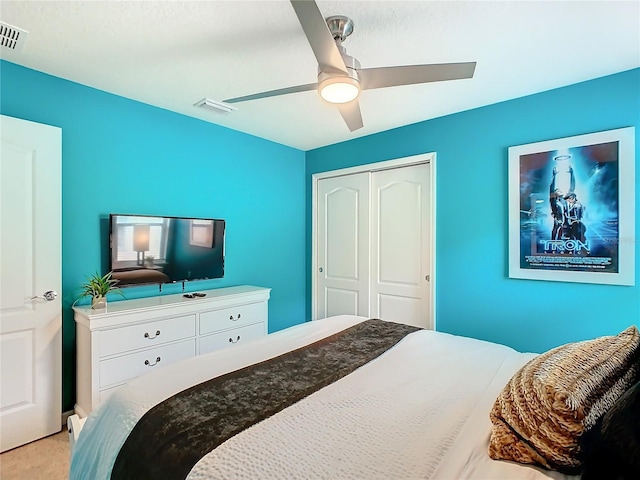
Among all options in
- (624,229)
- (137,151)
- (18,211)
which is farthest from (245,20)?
(624,229)

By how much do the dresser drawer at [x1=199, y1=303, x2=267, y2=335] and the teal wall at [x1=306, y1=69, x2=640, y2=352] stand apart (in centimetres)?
176

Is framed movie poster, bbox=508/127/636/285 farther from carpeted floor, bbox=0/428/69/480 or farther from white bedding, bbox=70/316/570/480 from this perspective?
carpeted floor, bbox=0/428/69/480

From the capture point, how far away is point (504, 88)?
251 cm

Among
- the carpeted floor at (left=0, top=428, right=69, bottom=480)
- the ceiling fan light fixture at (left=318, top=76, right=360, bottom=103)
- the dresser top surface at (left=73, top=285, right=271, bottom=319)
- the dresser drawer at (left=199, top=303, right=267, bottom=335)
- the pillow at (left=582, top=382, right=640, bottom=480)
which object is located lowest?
the carpeted floor at (left=0, top=428, right=69, bottom=480)

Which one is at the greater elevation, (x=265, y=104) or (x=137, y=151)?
(x=265, y=104)

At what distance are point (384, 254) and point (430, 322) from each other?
853 mm

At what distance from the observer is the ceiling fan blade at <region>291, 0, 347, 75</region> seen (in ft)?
3.86

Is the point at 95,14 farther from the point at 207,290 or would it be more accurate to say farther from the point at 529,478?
the point at 529,478

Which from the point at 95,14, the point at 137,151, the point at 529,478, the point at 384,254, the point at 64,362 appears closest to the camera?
the point at 529,478

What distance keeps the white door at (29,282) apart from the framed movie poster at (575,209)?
11.5ft

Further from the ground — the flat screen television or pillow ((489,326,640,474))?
the flat screen television

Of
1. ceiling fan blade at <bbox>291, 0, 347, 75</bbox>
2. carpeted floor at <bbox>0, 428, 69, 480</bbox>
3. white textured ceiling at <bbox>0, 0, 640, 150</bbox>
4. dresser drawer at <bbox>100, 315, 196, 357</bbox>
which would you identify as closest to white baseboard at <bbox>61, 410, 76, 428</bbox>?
carpeted floor at <bbox>0, 428, 69, 480</bbox>

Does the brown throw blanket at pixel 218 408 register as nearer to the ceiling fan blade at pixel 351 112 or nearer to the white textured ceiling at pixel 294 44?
the ceiling fan blade at pixel 351 112

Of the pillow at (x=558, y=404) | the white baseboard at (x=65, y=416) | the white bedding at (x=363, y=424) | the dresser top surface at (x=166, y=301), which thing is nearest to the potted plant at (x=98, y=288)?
the dresser top surface at (x=166, y=301)
